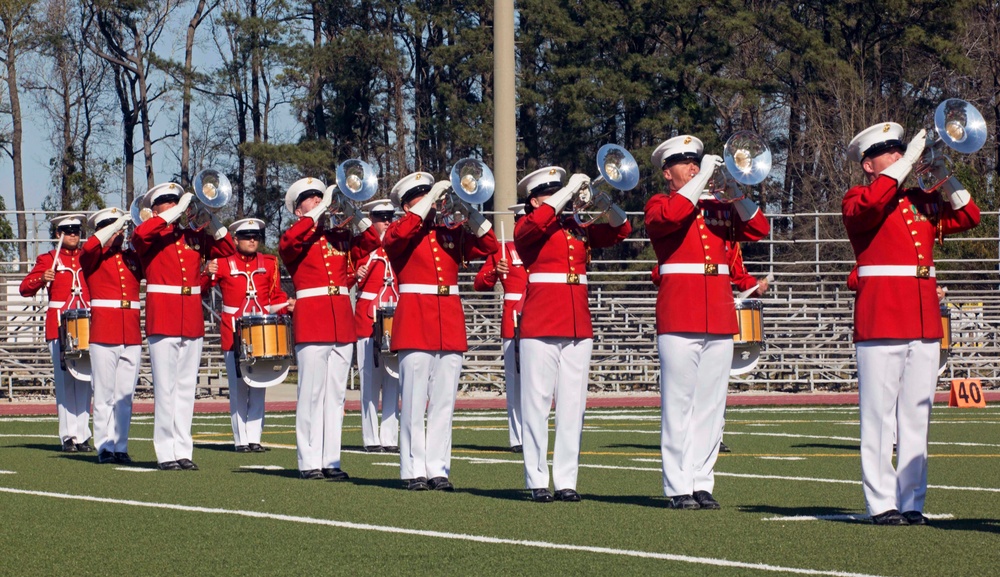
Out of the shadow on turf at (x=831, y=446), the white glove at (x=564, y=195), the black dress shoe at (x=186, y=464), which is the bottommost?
the shadow on turf at (x=831, y=446)

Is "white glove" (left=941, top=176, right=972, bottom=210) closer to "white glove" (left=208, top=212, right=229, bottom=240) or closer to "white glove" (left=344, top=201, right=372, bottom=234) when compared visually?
"white glove" (left=344, top=201, right=372, bottom=234)

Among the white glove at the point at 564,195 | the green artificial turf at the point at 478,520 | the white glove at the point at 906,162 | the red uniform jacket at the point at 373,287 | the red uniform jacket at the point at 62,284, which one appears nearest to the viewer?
the green artificial turf at the point at 478,520

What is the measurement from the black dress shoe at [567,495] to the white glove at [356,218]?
8.50ft

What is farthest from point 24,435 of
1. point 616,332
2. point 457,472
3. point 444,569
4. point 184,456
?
point 616,332

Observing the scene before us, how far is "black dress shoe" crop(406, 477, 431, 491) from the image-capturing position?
31.2ft

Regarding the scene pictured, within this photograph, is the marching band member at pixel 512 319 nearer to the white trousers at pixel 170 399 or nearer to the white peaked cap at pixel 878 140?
the white trousers at pixel 170 399

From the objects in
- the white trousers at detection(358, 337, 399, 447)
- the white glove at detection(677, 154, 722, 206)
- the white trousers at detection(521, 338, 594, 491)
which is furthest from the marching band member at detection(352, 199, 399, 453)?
the white glove at detection(677, 154, 722, 206)

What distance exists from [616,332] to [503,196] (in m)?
3.63

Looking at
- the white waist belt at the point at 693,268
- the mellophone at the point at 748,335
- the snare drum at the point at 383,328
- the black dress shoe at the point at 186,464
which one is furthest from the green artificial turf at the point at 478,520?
the white waist belt at the point at 693,268

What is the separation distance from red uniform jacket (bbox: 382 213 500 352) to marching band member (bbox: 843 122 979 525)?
2528mm

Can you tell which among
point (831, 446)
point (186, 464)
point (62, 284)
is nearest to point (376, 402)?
point (186, 464)

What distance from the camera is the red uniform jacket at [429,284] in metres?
9.43

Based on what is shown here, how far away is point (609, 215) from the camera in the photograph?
8883 millimetres

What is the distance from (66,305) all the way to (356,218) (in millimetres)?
4319
